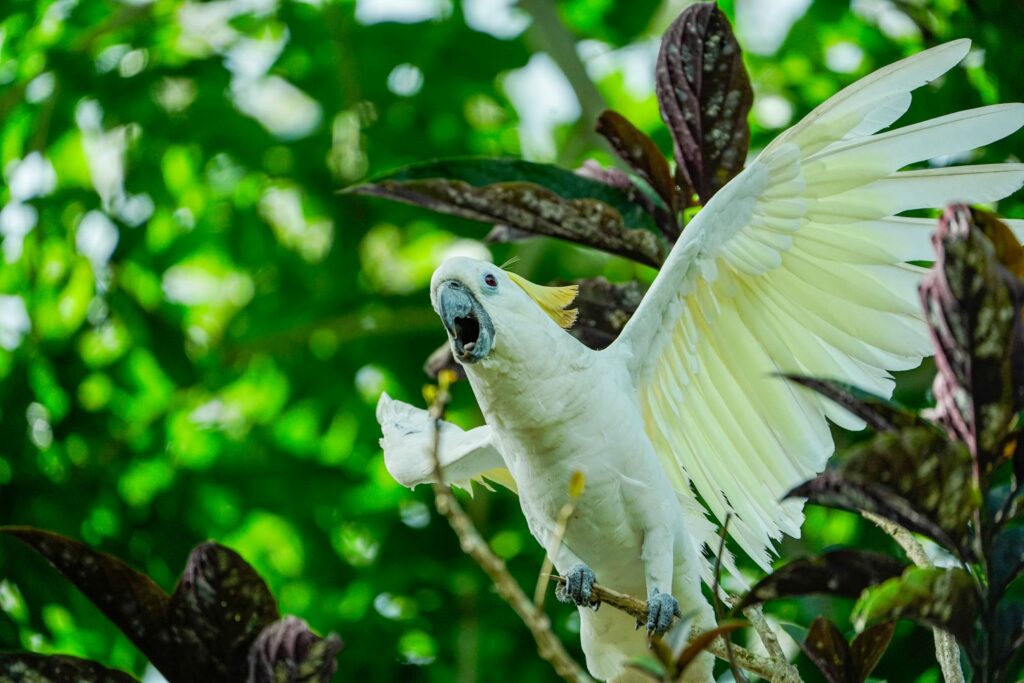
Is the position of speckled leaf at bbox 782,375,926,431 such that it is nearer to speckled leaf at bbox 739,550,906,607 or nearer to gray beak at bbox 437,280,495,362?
speckled leaf at bbox 739,550,906,607

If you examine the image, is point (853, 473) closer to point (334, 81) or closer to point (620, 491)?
point (620, 491)

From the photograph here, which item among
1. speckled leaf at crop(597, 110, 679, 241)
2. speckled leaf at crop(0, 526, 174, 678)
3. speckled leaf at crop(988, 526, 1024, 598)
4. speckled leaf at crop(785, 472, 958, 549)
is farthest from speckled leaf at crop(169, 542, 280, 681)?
speckled leaf at crop(597, 110, 679, 241)

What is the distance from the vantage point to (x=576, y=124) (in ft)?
14.2

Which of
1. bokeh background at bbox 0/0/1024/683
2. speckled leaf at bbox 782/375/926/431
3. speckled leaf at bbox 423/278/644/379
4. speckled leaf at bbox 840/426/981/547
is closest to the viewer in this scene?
speckled leaf at bbox 840/426/981/547

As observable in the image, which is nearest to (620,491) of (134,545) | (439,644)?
(439,644)

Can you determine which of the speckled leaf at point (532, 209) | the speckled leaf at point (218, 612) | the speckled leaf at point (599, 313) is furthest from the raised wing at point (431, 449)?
the speckled leaf at point (218, 612)

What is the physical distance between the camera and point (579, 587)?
1736 mm

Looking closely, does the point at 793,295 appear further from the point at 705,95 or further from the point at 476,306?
the point at 476,306

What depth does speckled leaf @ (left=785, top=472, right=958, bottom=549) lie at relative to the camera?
113 cm

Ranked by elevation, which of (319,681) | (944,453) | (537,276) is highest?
(944,453)

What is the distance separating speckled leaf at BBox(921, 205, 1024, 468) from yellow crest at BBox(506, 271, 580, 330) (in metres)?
0.79

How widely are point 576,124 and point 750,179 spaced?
2.58 meters

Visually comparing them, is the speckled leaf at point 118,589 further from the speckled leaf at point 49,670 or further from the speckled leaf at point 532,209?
the speckled leaf at point 532,209

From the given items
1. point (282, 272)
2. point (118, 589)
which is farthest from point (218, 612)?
A: point (282, 272)
